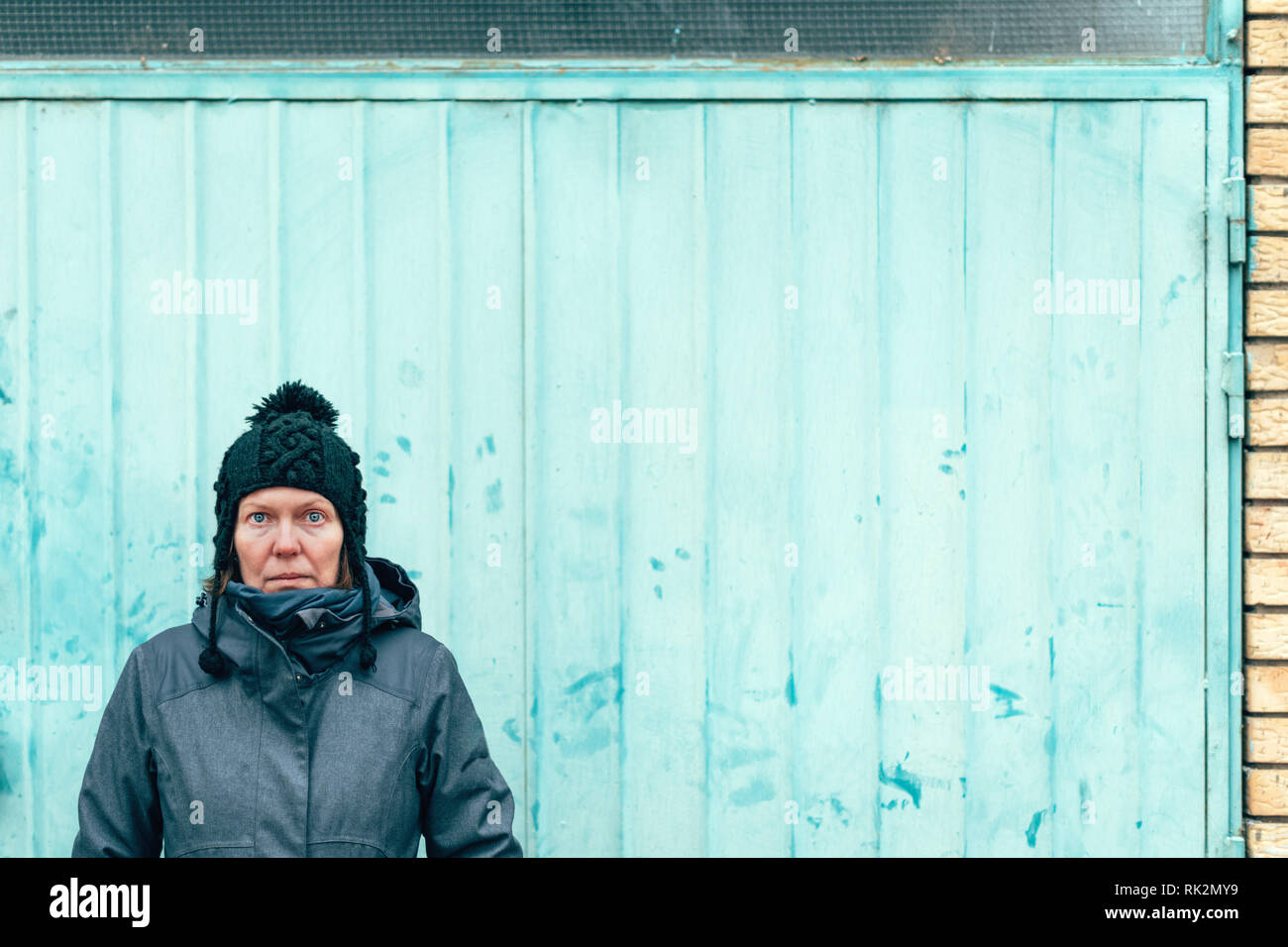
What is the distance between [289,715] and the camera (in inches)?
70.0

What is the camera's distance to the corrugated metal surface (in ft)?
8.31

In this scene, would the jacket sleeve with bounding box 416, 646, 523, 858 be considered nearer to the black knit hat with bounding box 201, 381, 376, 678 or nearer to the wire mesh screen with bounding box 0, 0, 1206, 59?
the black knit hat with bounding box 201, 381, 376, 678

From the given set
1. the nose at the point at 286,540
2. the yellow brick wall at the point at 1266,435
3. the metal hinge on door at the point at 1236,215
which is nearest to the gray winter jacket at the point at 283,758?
the nose at the point at 286,540

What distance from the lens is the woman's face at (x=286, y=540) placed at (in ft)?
6.07

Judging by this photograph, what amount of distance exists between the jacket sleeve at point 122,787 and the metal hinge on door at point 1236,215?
2.61m

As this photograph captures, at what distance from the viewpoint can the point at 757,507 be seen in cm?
256

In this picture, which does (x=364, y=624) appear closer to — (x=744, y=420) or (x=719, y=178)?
(x=744, y=420)

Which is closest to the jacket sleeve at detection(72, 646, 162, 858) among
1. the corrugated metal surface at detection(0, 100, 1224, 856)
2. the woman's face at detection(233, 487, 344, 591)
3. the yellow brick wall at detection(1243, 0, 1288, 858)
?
the woman's face at detection(233, 487, 344, 591)

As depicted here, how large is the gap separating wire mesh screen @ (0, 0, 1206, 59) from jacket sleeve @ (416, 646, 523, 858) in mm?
1621

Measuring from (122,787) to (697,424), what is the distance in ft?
4.76

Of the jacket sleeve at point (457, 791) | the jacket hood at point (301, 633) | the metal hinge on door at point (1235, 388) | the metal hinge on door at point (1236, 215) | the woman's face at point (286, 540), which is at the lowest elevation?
the jacket sleeve at point (457, 791)

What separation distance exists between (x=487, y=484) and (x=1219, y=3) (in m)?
2.18

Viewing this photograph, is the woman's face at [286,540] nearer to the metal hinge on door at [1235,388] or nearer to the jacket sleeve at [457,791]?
the jacket sleeve at [457,791]
